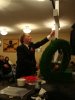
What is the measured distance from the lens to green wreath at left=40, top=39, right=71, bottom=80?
1.00 m

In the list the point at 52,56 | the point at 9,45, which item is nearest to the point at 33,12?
the point at 52,56

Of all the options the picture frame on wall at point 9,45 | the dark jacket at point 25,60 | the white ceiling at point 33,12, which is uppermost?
the white ceiling at point 33,12

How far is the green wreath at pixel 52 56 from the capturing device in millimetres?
996

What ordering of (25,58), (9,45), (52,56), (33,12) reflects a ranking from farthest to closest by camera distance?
(9,45) < (33,12) < (25,58) < (52,56)

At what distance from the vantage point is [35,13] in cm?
452

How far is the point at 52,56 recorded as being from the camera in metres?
1.01

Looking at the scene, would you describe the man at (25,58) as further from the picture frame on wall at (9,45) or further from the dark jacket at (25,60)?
the picture frame on wall at (9,45)

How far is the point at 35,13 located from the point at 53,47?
11.8 ft

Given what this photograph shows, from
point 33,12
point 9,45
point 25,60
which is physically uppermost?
point 33,12

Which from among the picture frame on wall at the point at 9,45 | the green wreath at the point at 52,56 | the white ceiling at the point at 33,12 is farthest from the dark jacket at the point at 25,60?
the picture frame on wall at the point at 9,45

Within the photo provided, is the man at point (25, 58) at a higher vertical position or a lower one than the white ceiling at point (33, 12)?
lower

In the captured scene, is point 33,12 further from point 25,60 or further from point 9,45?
point 9,45

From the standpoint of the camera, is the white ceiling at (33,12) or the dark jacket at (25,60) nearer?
the dark jacket at (25,60)

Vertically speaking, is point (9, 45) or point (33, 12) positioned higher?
point (33, 12)
